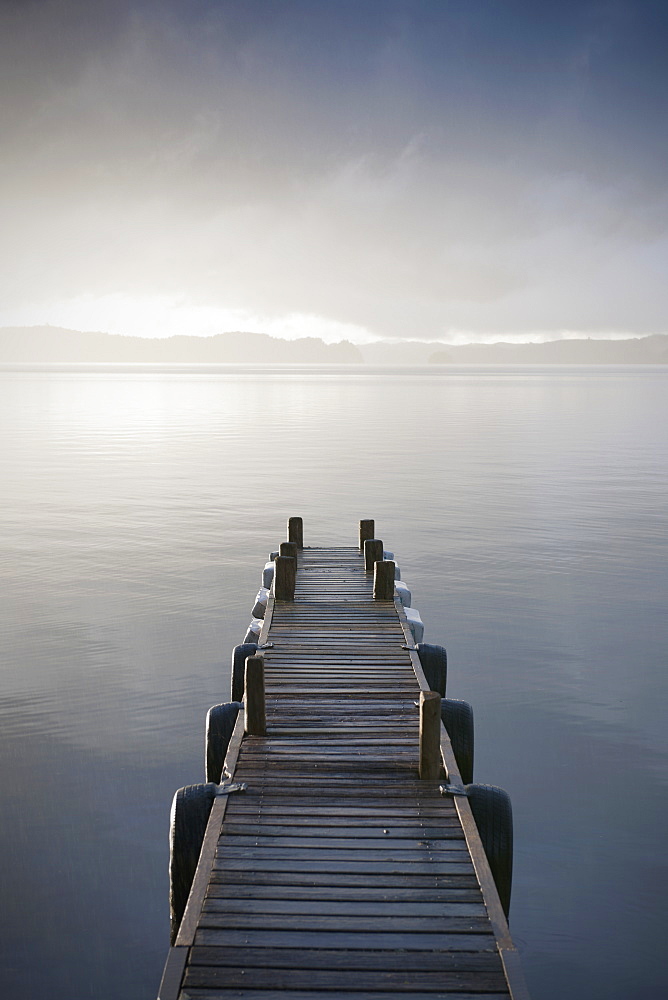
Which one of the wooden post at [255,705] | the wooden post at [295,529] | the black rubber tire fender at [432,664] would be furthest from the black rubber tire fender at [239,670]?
the wooden post at [295,529]

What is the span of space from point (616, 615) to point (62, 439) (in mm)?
49904

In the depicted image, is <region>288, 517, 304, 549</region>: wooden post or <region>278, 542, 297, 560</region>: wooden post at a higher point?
<region>288, 517, 304, 549</region>: wooden post

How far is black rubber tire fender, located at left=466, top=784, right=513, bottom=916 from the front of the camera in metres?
8.55

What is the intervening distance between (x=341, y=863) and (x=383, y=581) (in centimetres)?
907

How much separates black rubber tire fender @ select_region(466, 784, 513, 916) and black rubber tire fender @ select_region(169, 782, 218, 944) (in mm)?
2703

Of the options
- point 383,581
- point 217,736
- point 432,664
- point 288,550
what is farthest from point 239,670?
point 288,550

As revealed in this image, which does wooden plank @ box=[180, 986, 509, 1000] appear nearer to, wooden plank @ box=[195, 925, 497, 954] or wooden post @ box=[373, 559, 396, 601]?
wooden plank @ box=[195, 925, 497, 954]

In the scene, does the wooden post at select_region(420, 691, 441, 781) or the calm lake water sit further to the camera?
the calm lake water

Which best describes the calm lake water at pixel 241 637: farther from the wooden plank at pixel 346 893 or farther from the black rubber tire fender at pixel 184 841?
the wooden plank at pixel 346 893

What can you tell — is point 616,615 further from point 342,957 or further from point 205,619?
point 342,957

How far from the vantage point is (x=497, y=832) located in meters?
8.57

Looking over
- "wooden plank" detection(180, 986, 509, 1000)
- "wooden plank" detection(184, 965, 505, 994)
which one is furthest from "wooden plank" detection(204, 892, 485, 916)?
"wooden plank" detection(180, 986, 509, 1000)

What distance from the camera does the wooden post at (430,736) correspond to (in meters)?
9.09

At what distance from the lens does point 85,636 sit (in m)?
19.6
